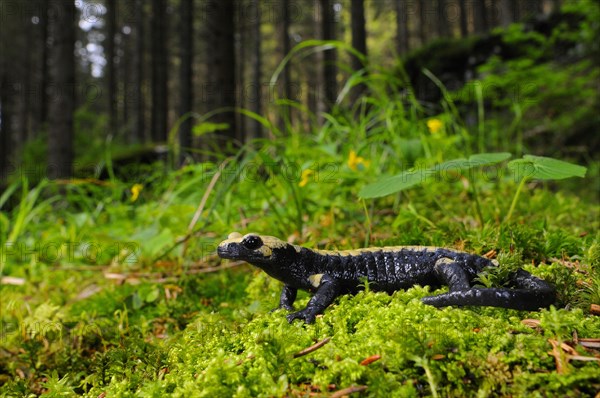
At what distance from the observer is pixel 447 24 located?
108ft

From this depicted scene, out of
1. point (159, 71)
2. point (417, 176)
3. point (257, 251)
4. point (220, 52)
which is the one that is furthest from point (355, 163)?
point (159, 71)

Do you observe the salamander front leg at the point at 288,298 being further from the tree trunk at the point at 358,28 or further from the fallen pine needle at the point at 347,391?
the tree trunk at the point at 358,28

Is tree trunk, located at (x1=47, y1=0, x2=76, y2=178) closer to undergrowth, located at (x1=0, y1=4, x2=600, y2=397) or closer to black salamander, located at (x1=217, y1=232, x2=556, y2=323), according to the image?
undergrowth, located at (x1=0, y1=4, x2=600, y2=397)

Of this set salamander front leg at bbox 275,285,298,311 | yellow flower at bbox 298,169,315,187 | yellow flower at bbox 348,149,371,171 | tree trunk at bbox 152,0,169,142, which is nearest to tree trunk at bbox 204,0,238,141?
yellow flower at bbox 348,149,371,171

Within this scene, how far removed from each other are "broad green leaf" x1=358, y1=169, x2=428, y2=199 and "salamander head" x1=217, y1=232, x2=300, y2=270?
20.8 inches

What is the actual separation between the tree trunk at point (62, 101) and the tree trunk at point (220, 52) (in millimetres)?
3760

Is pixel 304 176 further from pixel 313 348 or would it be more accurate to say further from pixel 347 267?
pixel 313 348

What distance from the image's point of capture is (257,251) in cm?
196

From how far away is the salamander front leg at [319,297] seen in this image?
1835mm

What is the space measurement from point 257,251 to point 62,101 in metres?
10.3

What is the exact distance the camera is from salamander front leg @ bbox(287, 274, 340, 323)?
183 cm

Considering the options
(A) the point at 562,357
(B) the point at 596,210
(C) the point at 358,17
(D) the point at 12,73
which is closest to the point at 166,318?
(A) the point at 562,357

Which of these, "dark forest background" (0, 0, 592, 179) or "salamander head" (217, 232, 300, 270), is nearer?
"salamander head" (217, 232, 300, 270)

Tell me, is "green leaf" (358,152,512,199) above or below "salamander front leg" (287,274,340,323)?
above
